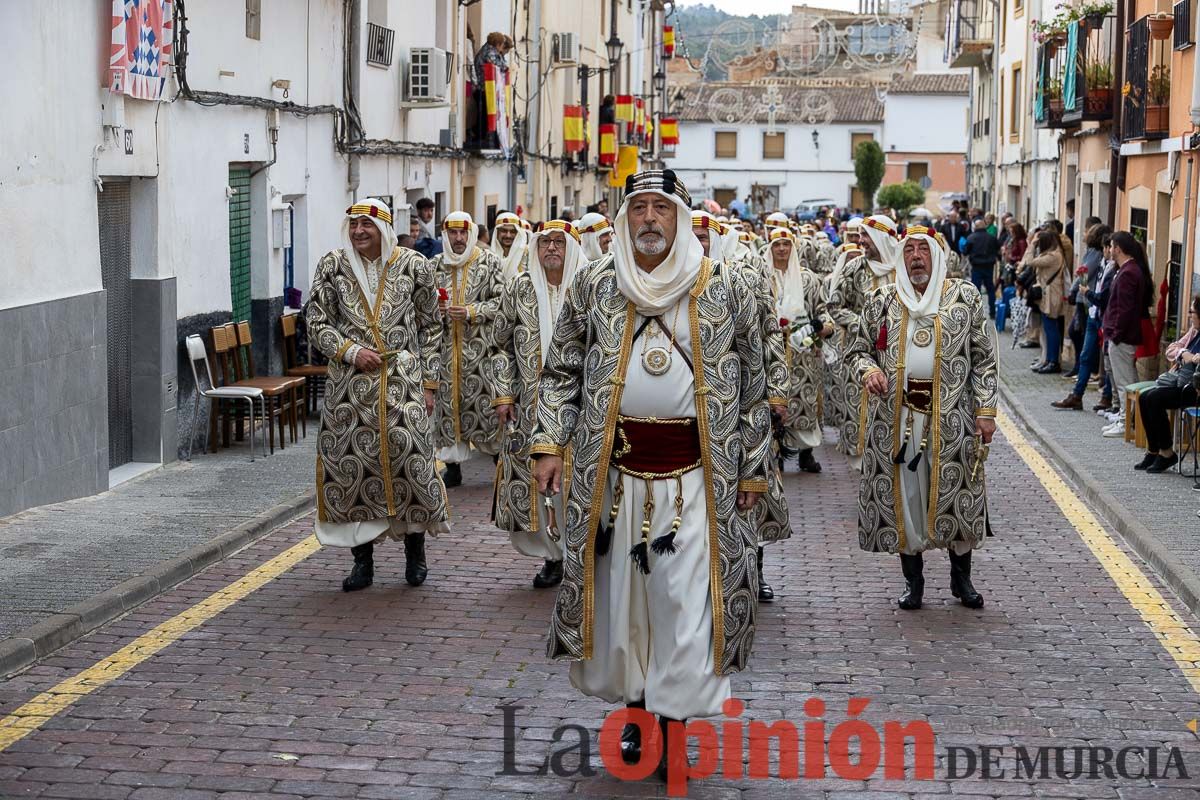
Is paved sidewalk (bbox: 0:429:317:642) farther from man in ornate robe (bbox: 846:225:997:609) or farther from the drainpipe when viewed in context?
the drainpipe

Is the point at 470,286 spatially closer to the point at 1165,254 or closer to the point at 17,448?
the point at 17,448

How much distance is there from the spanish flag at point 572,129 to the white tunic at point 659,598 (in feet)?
97.4

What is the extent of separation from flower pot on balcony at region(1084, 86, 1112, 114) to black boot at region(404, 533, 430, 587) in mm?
16475

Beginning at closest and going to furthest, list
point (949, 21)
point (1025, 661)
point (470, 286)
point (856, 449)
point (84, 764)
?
point (84, 764) → point (1025, 661) → point (856, 449) → point (470, 286) → point (949, 21)

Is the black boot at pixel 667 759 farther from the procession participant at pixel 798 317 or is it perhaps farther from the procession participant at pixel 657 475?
the procession participant at pixel 798 317

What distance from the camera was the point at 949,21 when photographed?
47.2 meters

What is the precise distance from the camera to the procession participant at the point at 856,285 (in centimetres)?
1056

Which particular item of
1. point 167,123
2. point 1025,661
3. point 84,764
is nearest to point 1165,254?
point 167,123

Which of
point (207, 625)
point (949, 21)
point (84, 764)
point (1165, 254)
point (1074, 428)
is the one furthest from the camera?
point (949, 21)

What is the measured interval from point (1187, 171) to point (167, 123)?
10.4m

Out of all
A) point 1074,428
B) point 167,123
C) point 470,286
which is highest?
point 167,123

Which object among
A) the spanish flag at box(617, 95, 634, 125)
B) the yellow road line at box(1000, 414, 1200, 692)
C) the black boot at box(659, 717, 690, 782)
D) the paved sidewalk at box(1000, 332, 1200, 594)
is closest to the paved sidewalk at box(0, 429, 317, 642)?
the black boot at box(659, 717, 690, 782)

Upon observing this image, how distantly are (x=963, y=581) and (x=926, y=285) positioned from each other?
156 centimetres

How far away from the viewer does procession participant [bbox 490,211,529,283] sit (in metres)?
13.1
